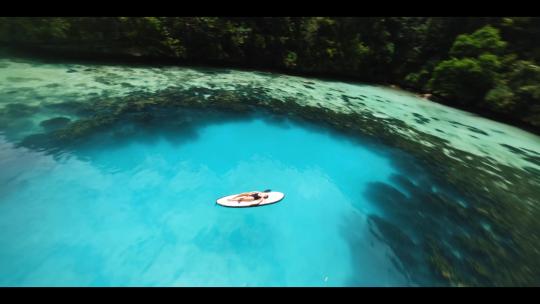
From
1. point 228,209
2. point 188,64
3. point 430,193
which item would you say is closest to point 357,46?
point 188,64

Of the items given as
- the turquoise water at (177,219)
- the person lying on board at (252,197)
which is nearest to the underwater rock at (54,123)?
the turquoise water at (177,219)

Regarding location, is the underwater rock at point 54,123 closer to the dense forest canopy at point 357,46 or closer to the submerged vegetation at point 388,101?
the submerged vegetation at point 388,101

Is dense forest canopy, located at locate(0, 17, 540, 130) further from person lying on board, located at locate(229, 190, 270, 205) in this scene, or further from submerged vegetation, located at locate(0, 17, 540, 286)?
person lying on board, located at locate(229, 190, 270, 205)

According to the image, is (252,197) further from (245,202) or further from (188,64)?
(188,64)

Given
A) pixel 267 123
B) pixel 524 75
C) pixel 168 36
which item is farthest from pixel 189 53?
pixel 524 75

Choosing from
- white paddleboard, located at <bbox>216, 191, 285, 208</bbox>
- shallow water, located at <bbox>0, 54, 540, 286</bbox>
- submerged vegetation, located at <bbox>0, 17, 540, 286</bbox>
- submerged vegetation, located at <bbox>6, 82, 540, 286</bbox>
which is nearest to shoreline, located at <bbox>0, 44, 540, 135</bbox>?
submerged vegetation, located at <bbox>0, 17, 540, 286</bbox>
